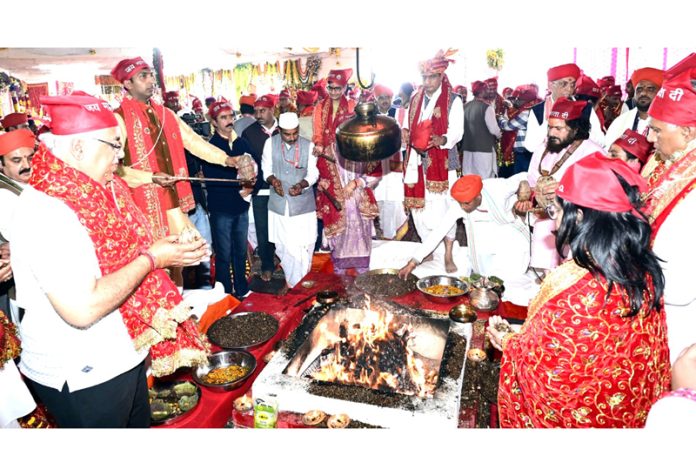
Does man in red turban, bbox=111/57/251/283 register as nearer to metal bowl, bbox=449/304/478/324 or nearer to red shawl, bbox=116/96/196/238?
red shawl, bbox=116/96/196/238

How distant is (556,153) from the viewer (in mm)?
3994

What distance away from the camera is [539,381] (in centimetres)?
197

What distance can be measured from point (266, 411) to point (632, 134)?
10.9ft

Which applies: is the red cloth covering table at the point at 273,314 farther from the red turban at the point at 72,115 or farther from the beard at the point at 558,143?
the red turban at the point at 72,115

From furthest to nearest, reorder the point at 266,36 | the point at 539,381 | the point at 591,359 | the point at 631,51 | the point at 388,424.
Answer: the point at 631,51 < the point at 388,424 < the point at 539,381 < the point at 591,359 < the point at 266,36

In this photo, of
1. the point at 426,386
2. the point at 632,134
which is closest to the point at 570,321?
the point at 426,386

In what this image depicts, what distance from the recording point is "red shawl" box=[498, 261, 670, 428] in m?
1.80

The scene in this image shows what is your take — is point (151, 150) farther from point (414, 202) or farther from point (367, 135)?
point (414, 202)

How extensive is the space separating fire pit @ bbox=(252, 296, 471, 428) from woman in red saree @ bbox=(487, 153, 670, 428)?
0.65 metres

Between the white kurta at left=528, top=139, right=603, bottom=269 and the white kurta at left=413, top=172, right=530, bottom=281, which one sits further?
the white kurta at left=413, top=172, right=530, bottom=281

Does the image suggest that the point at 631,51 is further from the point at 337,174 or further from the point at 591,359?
the point at 591,359

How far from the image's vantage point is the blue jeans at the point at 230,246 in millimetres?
5004

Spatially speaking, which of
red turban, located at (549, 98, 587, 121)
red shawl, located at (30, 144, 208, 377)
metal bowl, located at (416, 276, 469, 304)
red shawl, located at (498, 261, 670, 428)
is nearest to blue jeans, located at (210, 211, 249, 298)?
metal bowl, located at (416, 276, 469, 304)

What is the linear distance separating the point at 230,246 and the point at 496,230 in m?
2.72
